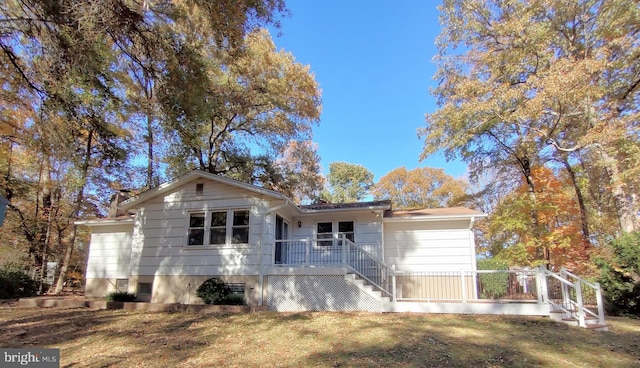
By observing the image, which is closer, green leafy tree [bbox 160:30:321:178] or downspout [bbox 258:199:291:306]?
downspout [bbox 258:199:291:306]

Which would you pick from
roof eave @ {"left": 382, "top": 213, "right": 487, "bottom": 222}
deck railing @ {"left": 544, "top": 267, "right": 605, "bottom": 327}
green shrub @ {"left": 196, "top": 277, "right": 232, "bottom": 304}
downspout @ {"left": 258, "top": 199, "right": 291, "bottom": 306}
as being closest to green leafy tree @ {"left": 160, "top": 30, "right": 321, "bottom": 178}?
downspout @ {"left": 258, "top": 199, "right": 291, "bottom": 306}

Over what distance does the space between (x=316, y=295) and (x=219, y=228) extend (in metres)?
3.71

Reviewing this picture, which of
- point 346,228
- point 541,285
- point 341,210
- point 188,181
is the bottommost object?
point 541,285

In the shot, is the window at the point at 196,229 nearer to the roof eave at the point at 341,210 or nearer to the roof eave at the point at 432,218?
the roof eave at the point at 341,210

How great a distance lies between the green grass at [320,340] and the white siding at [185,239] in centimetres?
190

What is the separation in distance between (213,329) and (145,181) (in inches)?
553

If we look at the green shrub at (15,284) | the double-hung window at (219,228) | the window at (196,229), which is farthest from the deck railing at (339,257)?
the green shrub at (15,284)

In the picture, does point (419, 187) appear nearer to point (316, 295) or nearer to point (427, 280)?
point (427, 280)

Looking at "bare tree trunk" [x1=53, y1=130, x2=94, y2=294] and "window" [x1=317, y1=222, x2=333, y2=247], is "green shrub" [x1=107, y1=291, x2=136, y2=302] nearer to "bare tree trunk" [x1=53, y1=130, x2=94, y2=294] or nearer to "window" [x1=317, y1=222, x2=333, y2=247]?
"bare tree trunk" [x1=53, y1=130, x2=94, y2=294]

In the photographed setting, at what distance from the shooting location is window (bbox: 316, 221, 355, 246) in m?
12.5

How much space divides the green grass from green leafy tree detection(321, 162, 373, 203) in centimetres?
2631

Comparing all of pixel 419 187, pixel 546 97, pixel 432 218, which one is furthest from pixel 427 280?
pixel 419 187

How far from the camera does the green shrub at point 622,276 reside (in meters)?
9.93

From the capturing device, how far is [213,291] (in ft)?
33.6
